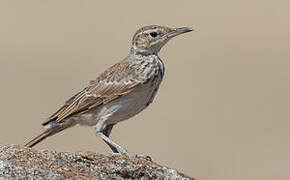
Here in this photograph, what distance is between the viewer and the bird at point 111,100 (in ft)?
35.8

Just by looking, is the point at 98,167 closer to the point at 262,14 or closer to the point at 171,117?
the point at 171,117

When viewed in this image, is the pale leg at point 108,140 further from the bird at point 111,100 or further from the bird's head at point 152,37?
the bird's head at point 152,37

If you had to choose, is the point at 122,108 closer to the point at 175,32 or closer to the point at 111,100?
the point at 111,100

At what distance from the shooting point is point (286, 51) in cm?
3294

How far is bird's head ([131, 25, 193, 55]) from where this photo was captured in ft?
38.9

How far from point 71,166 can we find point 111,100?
332 centimetres

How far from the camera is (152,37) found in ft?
39.1

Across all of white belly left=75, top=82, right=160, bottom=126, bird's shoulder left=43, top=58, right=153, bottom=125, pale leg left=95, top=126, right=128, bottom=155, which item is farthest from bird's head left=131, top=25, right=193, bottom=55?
pale leg left=95, top=126, right=128, bottom=155

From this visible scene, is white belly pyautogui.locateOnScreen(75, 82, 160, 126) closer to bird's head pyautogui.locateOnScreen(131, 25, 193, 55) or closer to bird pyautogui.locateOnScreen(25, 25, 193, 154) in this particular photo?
bird pyautogui.locateOnScreen(25, 25, 193, 154)

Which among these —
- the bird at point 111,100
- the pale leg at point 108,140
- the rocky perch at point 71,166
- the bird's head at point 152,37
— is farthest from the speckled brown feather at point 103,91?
the rocky perch at point 71,166

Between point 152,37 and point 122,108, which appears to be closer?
point 122,108

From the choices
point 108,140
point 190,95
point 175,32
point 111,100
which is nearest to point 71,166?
point 108,140

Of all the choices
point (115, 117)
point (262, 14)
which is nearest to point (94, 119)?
point (115, 117)

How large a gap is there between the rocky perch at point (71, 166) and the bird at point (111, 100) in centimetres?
221
